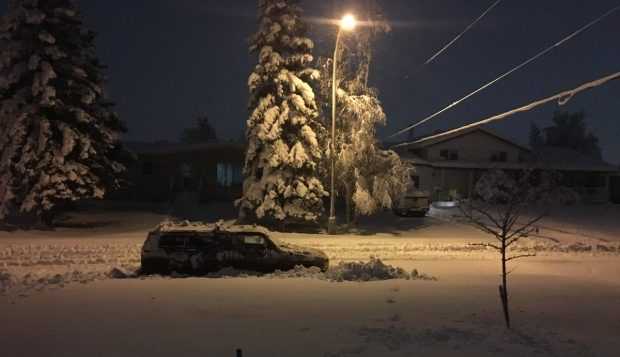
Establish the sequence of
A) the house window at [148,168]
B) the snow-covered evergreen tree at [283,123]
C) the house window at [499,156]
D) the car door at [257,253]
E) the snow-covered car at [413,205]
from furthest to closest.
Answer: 1. the house window at [499,156]
2. the house window at [148,168]
3. the snow-covered car at [413,205]
4. the snow-covered evergreen tree at [283,123]
5. the car door at [257,253]

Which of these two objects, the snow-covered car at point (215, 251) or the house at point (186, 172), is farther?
the house at point (186, 172)

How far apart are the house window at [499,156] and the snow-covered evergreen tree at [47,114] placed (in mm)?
33399

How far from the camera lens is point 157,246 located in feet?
47.5

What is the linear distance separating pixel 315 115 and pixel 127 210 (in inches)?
558

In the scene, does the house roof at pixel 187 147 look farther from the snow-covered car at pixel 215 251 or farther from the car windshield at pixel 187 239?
the car windshield at pixel 187 239

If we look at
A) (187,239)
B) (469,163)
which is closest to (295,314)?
(187,239)

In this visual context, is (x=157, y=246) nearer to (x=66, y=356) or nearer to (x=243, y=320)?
(x=243, y=320)

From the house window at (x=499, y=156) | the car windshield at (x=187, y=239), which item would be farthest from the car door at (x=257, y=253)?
the house window at (x=499, y=156)

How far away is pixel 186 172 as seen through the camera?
1702 inches

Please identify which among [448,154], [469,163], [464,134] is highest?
[464,134]

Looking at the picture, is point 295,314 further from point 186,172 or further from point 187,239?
point 186,172

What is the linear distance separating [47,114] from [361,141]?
14.3 meters

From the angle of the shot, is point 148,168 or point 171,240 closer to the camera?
point 171,240

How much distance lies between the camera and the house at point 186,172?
42.3m
